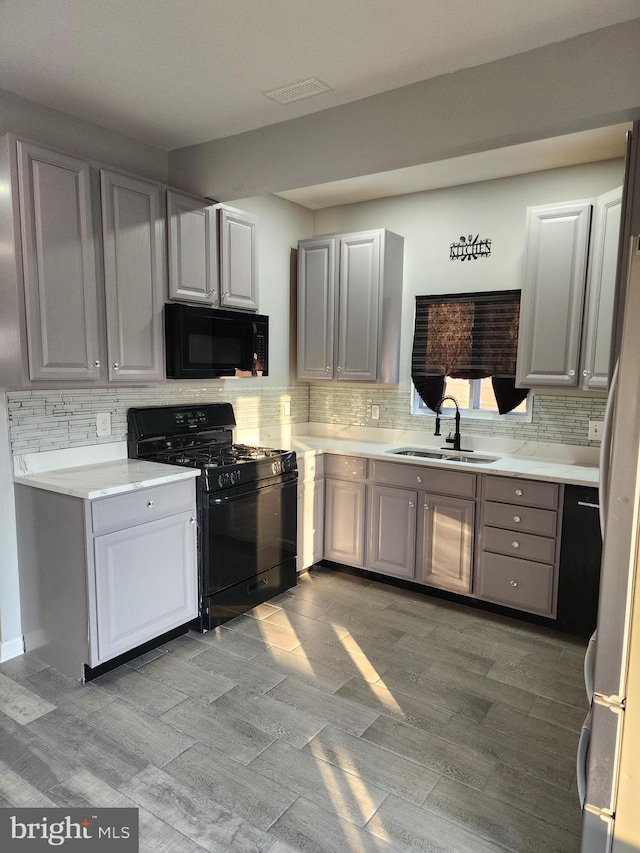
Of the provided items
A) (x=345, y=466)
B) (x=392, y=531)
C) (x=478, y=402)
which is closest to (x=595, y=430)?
(x=478, y=402)

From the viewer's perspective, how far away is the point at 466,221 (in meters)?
3.78

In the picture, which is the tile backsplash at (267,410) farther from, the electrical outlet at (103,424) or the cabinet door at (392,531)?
the cabinet door at (392,531)

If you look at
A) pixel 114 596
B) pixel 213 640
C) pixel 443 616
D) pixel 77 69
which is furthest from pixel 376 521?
pixel 77 69

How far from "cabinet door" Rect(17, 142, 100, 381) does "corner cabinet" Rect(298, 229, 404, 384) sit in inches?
70.9

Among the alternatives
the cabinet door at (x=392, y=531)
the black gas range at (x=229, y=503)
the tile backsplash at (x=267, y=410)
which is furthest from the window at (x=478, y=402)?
the black gas range at (x=229, y=503)

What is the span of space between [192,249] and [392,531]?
83.9 inches

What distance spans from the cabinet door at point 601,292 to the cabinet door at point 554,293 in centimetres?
6

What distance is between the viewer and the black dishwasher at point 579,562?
290 cm

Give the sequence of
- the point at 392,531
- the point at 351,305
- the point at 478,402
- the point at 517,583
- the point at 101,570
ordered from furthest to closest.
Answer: the point at 351,305 → the point at 478,402 → the point at 392,531 → the point at 517,583 → the point at 101,570

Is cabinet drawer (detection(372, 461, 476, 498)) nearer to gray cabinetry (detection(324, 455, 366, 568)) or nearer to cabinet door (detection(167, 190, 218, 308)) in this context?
gray cabinetry (detection(324, 455, 366, 568))

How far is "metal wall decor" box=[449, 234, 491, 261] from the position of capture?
3.72m

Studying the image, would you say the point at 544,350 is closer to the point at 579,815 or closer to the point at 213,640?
the point at 579,815

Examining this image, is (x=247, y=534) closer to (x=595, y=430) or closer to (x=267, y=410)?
(x=267, y=410)

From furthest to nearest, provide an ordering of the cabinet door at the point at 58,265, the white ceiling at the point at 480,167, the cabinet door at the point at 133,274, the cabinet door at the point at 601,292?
the white ceiling at the point at 480,167
the cabinet door at the point at 601,292
the cabinet door at the point at 133,274
the cabinet door at the point at 58,265
